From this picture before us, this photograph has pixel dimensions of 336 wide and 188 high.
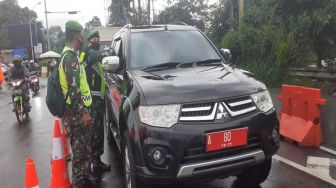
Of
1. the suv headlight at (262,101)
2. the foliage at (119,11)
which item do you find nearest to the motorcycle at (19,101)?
the suv headlight at (262,101)

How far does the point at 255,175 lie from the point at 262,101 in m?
1.07

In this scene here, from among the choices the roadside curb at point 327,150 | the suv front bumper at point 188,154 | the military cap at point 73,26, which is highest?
the military cap at point 73,26

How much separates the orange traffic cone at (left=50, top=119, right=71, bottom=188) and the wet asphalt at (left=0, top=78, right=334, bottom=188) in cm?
52

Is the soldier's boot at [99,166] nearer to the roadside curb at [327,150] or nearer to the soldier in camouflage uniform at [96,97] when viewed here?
the soldier in camouflage uniform at [96,97]

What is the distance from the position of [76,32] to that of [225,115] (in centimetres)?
234

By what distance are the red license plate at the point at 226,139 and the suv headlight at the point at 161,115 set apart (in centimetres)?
37

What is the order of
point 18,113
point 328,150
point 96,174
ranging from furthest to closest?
point 18,113 < point 328,150 < point 96,174

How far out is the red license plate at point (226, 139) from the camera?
3.89 m

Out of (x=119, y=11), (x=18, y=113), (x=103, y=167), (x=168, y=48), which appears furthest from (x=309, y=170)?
(x=119, y=11)

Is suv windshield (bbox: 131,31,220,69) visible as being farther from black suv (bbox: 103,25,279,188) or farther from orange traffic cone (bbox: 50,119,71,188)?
orange traffic cone (bbox: 50,119,71,188)

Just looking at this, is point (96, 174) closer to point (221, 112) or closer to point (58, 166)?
point (58, 166)

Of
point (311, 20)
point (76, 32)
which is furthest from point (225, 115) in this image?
point (311, 20)

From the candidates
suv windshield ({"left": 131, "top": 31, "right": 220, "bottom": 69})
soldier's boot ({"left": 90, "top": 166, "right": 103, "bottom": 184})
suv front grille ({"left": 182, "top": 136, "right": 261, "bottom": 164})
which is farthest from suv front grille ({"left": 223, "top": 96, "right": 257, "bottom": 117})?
soldier's boot ({"left": 90, "top": 166, "right": 103, "bottom": 184})

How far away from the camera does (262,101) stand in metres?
4.34
